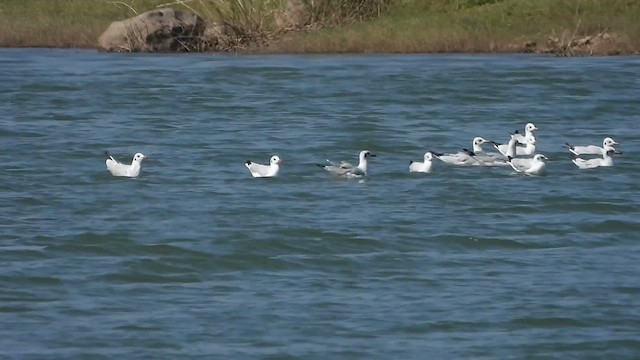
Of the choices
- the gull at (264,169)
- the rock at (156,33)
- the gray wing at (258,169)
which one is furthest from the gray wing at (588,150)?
the rock at (156,33)

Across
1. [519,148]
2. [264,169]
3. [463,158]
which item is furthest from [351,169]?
[519,148]

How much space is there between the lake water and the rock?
268 inches

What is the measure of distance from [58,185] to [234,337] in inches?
355

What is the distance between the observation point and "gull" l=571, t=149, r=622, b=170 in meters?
22.7

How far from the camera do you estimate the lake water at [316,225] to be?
13875mm

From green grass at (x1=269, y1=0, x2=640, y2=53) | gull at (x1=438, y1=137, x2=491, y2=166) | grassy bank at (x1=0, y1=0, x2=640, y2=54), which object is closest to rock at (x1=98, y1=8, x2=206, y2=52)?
grassy bank at (x1=0, y1=0, x2=640, y2=54)

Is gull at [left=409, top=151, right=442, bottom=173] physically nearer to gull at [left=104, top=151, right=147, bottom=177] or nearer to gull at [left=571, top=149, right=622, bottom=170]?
gull at [left=571, top=149, right=622, bottom=170]

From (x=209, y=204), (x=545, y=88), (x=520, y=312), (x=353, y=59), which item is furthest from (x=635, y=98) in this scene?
(x=520, y=312)

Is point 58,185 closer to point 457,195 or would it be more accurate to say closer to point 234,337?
point 457,195

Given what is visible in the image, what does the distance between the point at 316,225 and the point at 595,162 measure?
545 centimetres

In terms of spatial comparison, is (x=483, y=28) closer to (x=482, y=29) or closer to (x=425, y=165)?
(x=482, y=29)

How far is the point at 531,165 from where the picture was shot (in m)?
22.5

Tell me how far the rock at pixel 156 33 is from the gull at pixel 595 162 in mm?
19786

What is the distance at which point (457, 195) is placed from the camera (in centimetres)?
2089
